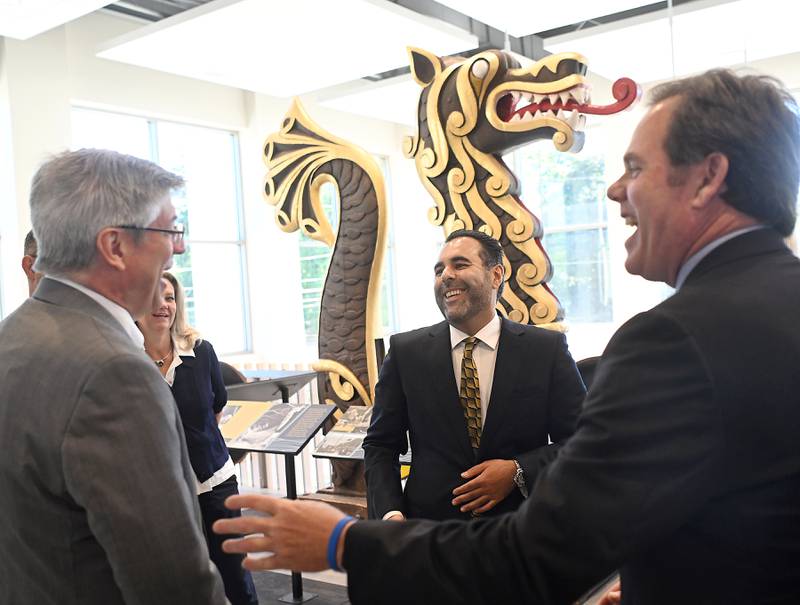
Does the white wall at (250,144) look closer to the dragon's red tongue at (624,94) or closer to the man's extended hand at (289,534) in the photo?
the dragon's red tongue at (624,94)

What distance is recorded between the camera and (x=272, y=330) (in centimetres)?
974

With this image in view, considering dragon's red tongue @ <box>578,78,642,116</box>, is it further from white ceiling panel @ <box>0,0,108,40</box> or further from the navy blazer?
white ceiling panel @ <box>0,0,108,40</box>

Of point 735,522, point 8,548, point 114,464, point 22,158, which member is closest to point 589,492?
point 735,522

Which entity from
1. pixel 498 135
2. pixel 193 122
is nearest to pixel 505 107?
pixel 498 135

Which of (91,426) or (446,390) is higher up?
(91,426)

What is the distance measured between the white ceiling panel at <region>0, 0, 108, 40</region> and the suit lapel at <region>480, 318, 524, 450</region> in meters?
4.43

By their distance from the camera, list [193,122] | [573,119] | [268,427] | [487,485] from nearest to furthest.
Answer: [487,485] → [573,119] → [268,427] → [193,122]

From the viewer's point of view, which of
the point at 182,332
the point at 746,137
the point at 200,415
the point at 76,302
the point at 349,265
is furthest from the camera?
the point at 349,265

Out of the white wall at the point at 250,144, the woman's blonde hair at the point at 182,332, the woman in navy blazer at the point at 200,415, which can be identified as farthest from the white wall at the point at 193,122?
the woman in navy blazer at the point at 200,415

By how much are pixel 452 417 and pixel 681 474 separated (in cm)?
131

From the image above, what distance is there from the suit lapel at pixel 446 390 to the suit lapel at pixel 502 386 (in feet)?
0.21

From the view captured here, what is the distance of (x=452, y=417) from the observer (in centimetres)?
224

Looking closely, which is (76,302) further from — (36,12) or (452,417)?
(36,12)

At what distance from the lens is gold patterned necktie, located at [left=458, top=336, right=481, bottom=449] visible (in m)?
2.25
